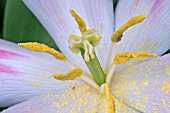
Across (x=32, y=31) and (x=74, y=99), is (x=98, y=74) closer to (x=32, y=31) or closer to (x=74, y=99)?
(x=74, y=99)

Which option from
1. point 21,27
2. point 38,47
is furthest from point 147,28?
point 21,27

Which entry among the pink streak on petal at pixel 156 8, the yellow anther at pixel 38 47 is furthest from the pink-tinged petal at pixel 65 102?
the pink streak on petal at pixel 156 8

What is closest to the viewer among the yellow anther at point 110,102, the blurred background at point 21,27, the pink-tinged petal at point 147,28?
the yellow anther at point 110,102

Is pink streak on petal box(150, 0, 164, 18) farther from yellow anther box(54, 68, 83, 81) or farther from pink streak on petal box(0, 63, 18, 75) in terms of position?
pink streak on petal box(0, 63, 18, 75)

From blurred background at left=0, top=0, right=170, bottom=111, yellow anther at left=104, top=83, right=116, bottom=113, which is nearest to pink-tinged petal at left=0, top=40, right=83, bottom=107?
yellow anther at left=104, top=83, right=116, bottom=113

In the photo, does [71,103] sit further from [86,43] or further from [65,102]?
[86,43]

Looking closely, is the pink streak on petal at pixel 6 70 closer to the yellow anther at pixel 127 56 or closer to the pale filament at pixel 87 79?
the pale filament at pixel 87 79

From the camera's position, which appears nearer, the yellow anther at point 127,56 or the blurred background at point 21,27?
the yellow anther at point 127,56

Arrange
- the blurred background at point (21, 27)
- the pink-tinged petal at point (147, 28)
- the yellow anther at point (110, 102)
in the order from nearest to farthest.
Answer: the yellow anther at point (110, 102) → the pink-tinged petal at point (147, 28) → the blurred background at point (21, 27)
